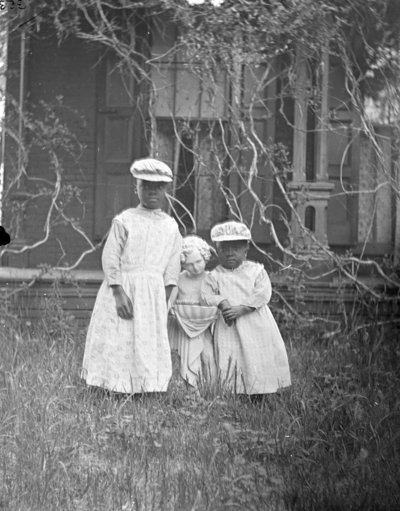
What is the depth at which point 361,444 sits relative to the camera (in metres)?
4.10

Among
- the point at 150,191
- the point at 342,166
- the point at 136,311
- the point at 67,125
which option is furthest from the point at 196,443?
the point at 67,125

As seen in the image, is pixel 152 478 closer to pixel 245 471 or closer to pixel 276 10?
pixel 245 471

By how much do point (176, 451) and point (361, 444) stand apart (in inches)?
38.8

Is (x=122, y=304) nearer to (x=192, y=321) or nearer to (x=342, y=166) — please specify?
(x=192, y=321)

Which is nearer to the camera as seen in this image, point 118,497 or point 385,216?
point 118,497

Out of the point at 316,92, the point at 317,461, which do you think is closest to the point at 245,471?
the point at 317,461

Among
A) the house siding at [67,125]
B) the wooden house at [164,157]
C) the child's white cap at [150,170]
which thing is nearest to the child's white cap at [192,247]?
the child's white cap at [150,170]

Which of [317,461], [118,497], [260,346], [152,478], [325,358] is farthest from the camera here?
[325,358]

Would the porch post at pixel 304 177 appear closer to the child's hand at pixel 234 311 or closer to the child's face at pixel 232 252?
the child's face at pixel 232 252

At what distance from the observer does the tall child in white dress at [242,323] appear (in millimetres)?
5113

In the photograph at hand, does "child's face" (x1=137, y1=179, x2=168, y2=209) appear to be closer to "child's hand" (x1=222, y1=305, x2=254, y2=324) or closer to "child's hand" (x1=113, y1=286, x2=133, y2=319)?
"child's hand" (x1=113, y1=286, x2=133, y2=319)

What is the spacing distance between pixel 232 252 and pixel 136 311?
2.53 feet

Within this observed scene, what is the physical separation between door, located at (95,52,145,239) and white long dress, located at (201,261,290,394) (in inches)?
127

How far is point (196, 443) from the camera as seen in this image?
4074mm
